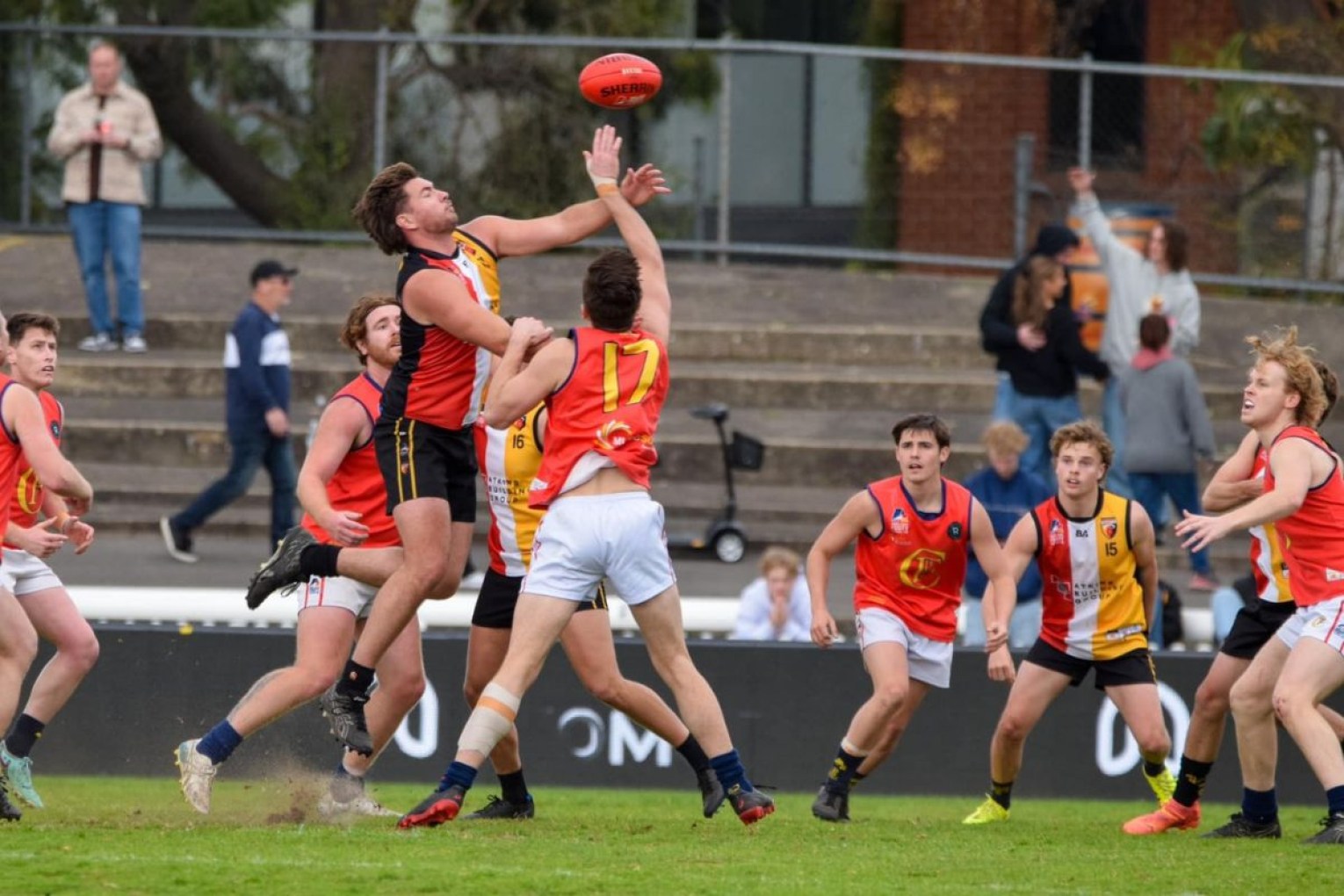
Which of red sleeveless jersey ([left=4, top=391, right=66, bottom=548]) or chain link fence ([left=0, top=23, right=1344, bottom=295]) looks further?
chain link fence ([left=0, top=23, right=1344, bottom=295])

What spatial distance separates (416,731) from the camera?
1203 centimetres

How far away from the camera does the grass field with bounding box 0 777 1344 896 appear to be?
274 inches

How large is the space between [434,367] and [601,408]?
29.5 inches

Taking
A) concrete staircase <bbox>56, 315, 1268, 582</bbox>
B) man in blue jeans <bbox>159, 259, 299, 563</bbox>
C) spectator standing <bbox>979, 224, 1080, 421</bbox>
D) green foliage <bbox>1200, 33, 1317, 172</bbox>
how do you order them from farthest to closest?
green foliage <bbox>1200, 33, 1317, 172</bbox> → concrete staircase <bbox>56, 315, 1268, 582</bbox> → spectator standing <bbox>979, 224, 1080, 421</bbox> → man in blue jeans <bbox>159, 259, 299, 563</bbox>

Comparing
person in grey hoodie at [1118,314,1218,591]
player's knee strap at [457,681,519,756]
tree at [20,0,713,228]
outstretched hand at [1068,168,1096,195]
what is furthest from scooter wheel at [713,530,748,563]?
player's knee strap at [457,681,519,756]

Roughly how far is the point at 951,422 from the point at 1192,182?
3.42m

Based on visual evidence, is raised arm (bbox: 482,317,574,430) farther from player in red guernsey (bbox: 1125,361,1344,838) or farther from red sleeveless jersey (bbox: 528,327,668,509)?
player in red guernsey (bbox: 1125,361,1344,838)

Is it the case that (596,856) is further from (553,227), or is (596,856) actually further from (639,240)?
→ (553,227)

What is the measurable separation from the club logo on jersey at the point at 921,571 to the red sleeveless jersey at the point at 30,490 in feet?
12.2

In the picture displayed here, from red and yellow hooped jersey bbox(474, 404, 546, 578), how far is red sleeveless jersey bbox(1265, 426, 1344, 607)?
9.84ft

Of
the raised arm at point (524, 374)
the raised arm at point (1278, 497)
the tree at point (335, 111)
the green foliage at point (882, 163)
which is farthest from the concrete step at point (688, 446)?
the raised arm at point (524, 374)

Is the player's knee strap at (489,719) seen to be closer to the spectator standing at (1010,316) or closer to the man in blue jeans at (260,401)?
the man in blue jeans at (260,401)

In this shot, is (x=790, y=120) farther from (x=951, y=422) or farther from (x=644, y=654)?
(x=644, y=654)

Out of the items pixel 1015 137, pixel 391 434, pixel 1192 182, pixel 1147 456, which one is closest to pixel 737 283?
pixel 1015 137
